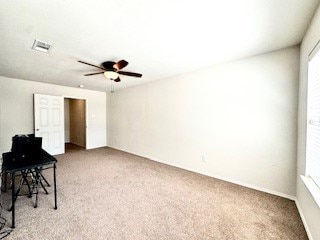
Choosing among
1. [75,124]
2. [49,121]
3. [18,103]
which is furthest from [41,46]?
[75,124]

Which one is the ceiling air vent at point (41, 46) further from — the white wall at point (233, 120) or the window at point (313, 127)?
the window at point (313, 127)

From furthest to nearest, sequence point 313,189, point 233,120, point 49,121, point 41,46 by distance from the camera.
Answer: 1. point 49,121
2. point 233,120
3. point 41,46
4. point 313,189

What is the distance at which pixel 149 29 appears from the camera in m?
2.08

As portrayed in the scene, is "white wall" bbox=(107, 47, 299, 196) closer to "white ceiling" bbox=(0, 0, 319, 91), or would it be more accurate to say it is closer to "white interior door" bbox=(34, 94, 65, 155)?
"white ceiling" bbox=(0, 0, 319, 91)

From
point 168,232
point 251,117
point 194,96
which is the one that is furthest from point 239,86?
point 168,232

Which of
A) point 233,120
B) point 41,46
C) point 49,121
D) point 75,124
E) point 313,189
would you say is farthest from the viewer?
point 75,124

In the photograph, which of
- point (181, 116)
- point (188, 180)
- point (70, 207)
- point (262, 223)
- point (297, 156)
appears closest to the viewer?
point (262, 223)

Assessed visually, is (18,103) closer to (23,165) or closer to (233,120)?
(23,165)

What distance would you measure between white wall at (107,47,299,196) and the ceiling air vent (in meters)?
2.69

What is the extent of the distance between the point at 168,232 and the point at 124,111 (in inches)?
175

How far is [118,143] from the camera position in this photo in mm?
6043

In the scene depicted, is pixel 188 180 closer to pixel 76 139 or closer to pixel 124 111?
pixel 124 111

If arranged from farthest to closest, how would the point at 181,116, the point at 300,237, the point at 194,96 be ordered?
the point at 181,116, the point at 194,96, the point at 300,237

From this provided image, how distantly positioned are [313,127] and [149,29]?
7.68 feet
